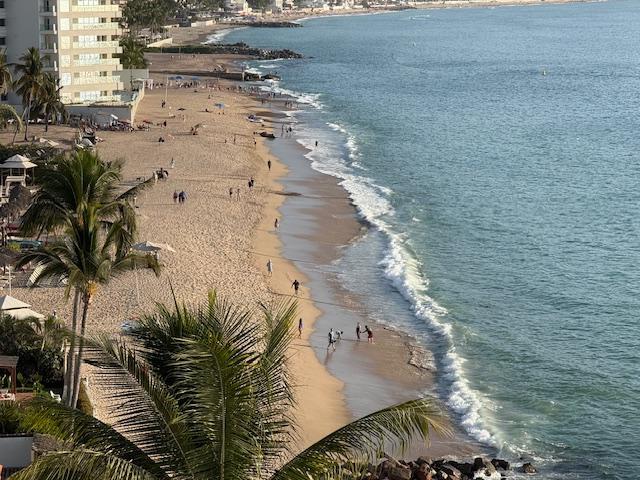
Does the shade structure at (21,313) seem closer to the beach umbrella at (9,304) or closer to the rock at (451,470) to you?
the beach umbrella at (9,304)

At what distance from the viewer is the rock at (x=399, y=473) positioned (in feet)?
82.6

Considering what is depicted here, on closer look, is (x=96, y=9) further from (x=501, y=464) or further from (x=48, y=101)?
(x=501, y=464)

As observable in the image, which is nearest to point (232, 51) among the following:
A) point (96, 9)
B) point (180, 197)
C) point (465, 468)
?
point (96, 9)

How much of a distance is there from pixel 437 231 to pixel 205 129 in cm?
3333

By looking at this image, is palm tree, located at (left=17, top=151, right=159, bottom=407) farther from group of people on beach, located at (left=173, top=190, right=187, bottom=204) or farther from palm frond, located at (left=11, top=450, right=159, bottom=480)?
group of people on beach, located at (left=173, top=190, right=187, bottom=204)

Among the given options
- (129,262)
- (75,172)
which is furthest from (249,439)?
(75,172)

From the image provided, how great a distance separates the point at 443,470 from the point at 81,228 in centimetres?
1158

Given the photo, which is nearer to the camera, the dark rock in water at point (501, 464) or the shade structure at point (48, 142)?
the dark rock in water at point (501, 464)

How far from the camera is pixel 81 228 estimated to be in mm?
20500

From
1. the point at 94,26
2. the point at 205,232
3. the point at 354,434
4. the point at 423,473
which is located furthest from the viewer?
the point at 94,26

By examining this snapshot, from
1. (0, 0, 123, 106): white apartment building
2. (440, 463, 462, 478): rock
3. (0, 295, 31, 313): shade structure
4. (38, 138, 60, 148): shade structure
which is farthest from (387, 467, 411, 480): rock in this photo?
(0, 0, 123, 106): white apartment building

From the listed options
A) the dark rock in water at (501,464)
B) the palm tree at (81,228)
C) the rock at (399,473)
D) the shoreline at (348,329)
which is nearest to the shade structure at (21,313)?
the palm tree at (81,228)

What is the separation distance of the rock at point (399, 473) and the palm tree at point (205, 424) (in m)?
13.4

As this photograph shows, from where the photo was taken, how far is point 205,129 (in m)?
83.0
